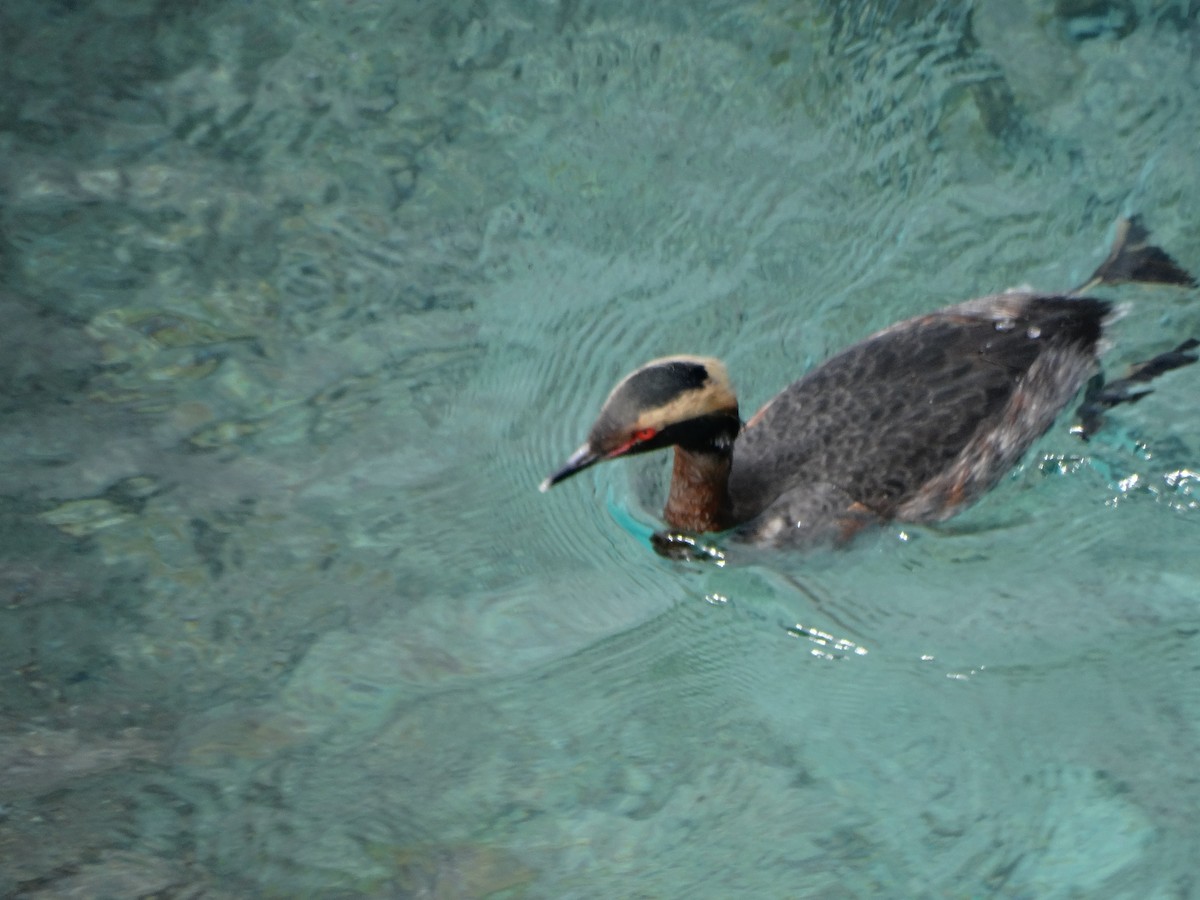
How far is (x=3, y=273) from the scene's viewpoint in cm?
679

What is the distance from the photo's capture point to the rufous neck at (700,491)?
5.71 metres

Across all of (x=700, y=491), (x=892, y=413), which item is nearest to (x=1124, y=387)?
(x=892, y=413)

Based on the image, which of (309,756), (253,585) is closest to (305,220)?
(253,585)

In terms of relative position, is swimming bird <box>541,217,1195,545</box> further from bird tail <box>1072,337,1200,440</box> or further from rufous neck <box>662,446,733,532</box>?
bird tail <box>1072,337,1200,440</box>

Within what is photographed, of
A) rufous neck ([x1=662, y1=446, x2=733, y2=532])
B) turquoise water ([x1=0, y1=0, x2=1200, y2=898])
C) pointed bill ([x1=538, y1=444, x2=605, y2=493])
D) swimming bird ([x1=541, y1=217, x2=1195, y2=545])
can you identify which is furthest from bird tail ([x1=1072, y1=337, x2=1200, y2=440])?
pointed bill ([x1=538, y1=444, x2=605, y2=493])

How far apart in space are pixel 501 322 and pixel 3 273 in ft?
8.21

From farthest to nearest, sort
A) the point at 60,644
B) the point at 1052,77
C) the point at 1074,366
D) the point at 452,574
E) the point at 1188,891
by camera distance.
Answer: the point at 1052,77
the point at 1074,366
the point at 452,574
the point at 60,644
the point at 1188,891

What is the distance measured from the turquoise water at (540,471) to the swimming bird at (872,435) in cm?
20

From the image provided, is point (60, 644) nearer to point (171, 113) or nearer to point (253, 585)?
point (253, 585)

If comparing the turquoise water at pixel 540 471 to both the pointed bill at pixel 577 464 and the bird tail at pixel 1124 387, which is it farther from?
the pointed bill at pixel 577 464

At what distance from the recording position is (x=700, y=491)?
581 centimetres

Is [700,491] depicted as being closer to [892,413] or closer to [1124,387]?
[892,413]

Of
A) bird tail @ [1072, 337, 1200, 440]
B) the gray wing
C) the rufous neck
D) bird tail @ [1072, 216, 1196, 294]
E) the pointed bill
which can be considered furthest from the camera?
bird tail @ [1072, 216, 1196, 294]

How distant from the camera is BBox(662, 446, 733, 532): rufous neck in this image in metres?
5.71
